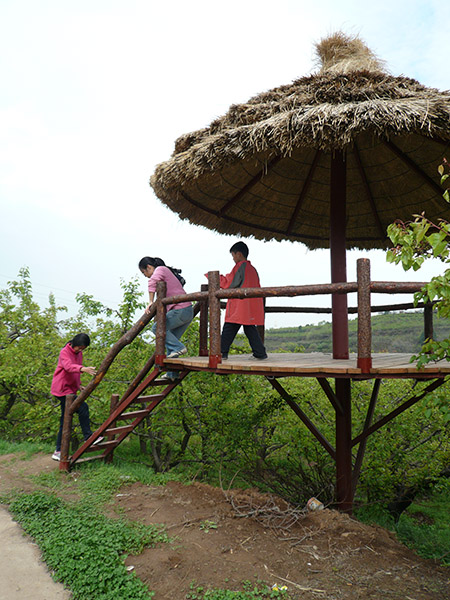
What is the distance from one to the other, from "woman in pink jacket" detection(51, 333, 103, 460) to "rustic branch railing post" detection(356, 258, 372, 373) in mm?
3770

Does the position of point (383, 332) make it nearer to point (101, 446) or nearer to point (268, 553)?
point (101, 446)

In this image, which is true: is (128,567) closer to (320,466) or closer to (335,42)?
(320,466)

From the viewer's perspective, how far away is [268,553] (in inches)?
150

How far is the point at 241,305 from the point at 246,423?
3111 millimetres

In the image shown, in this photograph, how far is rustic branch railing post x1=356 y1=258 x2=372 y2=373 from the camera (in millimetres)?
3592

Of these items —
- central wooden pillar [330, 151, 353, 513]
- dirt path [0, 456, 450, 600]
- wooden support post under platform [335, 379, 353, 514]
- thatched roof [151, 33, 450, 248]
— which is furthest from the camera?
wooden support post under platform [335, 379, 353, 514]

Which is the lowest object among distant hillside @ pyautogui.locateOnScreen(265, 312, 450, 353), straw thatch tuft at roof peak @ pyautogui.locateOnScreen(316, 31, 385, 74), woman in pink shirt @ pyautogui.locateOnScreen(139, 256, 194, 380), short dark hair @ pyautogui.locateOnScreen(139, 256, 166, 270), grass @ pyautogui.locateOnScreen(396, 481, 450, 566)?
grass @ pyautogui.locateOnScreen(396, 481, 450, 566)

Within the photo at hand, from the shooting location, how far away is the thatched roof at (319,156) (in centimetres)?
386

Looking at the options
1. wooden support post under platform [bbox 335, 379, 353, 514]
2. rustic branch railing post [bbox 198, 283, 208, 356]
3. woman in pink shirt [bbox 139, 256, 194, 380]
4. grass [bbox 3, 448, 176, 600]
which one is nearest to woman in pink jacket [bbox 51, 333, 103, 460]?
grass [bbox 3, 448, 176, 600]

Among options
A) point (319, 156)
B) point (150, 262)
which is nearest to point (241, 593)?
point (150, 262)

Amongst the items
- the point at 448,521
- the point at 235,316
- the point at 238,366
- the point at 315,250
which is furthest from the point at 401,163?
the point at 448,521

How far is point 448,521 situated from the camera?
9438 mm

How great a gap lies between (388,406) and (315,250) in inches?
122

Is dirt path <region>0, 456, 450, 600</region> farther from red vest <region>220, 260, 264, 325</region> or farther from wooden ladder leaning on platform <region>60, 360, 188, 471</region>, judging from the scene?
red vest <region>220, 260, 264, 325</region>
